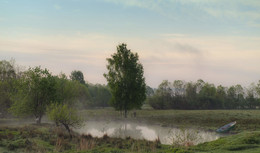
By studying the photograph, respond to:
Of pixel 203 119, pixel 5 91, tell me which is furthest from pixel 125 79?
pixel 5 91

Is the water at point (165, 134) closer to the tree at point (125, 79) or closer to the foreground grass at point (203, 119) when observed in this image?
the foreground grass at point (203, 119)

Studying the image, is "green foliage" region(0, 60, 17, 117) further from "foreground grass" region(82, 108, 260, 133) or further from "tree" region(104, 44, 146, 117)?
"tree" region(104, 44, 146, 117)

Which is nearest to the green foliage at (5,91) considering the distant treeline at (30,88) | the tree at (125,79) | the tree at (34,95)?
the distant treeline at (30,88)

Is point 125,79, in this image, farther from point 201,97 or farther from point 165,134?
point 201,97

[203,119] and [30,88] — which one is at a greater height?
[30,88]

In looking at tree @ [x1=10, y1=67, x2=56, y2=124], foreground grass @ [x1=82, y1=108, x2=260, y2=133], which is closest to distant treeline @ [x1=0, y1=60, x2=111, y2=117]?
tree @ [x1=10, y1=67, x2=56, y2=124]

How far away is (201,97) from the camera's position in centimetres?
9894

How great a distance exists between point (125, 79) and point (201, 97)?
187 ft

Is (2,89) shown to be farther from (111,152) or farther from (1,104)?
(111,152)

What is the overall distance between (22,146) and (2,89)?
3527 cm

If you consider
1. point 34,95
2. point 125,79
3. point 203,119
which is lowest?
point 203,119

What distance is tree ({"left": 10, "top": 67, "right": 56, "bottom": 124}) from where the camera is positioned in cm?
4123

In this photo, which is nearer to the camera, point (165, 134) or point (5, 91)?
point (165, 134)

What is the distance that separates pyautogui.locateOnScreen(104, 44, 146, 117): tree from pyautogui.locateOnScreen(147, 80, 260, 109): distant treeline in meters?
42.7
